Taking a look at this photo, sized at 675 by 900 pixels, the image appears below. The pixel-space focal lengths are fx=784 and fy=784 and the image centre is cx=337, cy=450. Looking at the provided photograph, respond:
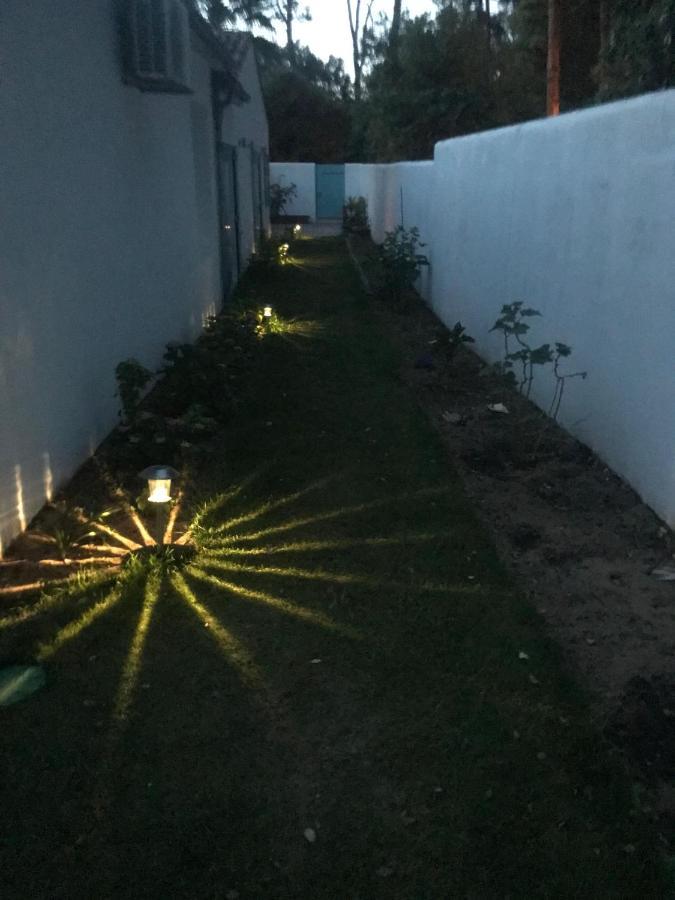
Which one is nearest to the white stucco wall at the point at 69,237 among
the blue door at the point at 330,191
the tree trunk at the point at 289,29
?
the blue door at the point at 330,191

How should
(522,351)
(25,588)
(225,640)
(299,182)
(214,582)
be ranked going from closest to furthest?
(225,640) → (25,588) → (214,582) → (522,351) → (299,182)

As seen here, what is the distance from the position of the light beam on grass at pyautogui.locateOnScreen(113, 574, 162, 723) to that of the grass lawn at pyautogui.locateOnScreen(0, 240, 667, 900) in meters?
0.01

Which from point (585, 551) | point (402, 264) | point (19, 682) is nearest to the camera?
point (19, 682)

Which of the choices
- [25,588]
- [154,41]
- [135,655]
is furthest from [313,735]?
[154,41]

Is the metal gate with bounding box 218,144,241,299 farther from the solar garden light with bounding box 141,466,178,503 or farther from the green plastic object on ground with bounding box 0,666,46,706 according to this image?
the green plastic object on ground with bounding box 0,666,46,706

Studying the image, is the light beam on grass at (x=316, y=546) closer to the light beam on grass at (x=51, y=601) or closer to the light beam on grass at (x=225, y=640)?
the light beam on grass at (x=225, y=640)

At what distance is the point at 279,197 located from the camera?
2830cm

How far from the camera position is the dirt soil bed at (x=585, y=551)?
2.97 m

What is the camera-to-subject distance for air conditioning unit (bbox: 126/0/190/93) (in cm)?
558

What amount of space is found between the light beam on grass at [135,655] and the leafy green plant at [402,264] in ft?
27.3

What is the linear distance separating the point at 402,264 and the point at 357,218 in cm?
1279

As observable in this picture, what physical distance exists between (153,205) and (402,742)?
538 cm

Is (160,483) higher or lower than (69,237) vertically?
lower

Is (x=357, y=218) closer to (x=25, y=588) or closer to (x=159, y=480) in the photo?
(x=159, y=480)
